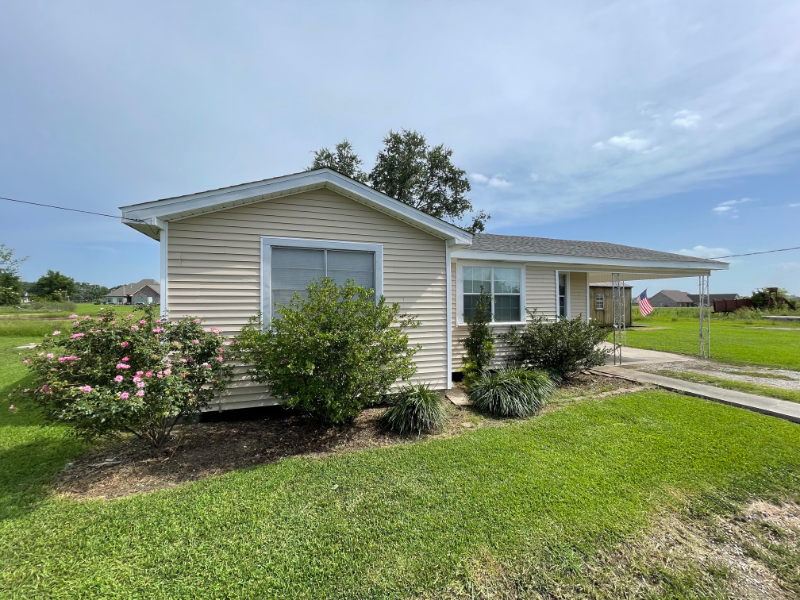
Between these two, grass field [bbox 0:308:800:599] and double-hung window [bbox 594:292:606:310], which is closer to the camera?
grass field [bbox 0:308:800:599]

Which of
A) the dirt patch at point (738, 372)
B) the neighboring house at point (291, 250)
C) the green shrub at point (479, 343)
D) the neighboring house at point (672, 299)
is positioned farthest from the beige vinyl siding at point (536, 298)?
the neighboring house at point (672, 299)

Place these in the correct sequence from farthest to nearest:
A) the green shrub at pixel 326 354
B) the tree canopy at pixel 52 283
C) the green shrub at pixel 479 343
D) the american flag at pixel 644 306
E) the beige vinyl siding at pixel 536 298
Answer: the tree canopy at pixel 52 283 → the american flag at pixel 644 306 → the beige vinyl siding at pixel 536 298 → the green shrub at pixel 479 343 → the green shrub at pixel 326 354

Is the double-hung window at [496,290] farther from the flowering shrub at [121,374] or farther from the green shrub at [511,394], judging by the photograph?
the flowering shrub at [121,374]

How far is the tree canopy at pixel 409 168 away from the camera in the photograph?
20.8 metres

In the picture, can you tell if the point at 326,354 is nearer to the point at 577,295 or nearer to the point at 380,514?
the point at 380,514

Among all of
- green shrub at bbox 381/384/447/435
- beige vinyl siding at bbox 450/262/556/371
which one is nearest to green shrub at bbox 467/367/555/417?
green shrub at bbox 381/384/447/435

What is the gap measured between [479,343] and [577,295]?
5806 millimetres

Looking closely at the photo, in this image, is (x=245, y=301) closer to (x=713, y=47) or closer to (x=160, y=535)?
(x=160, y=535)

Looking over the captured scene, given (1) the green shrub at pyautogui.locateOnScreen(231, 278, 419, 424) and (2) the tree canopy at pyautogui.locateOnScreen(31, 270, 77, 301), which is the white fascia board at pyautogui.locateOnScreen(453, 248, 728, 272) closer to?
(1) the green shrub at pyautogui.locateOnScreen(231, 278, 419, 424)

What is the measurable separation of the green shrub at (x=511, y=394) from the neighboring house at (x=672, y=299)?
80620 mm

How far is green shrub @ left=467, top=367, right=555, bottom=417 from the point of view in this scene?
5.12 metres

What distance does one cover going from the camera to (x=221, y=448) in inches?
157

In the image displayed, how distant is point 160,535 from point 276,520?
0.88m

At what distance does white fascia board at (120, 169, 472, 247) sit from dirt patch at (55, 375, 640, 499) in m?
3.00
